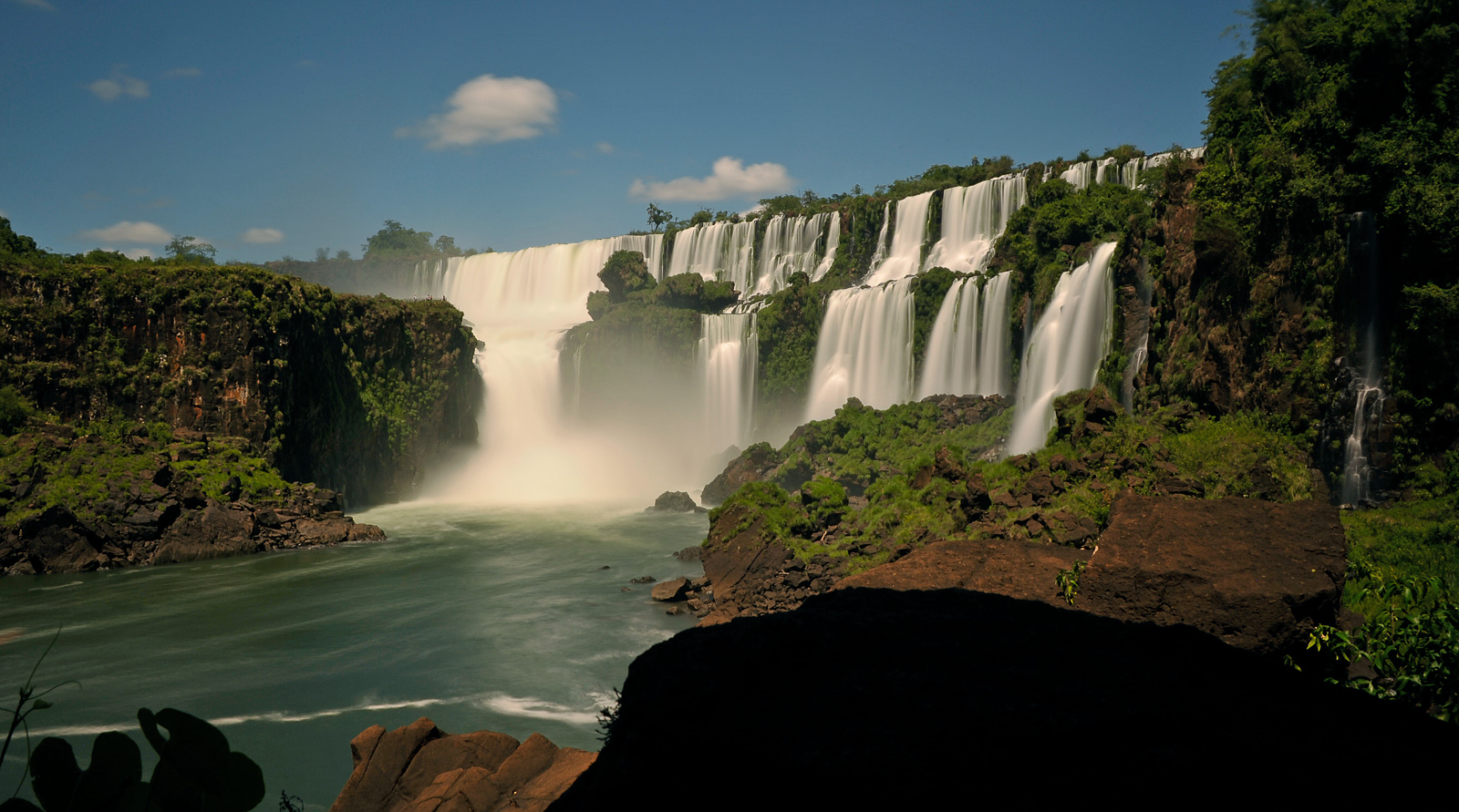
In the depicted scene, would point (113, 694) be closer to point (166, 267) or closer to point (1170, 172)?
point (166, 267)

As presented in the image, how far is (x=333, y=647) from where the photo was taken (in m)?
15.4

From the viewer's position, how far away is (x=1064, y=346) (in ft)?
82.8

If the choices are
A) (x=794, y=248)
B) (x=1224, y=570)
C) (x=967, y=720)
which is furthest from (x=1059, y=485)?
(x=794, y=248)

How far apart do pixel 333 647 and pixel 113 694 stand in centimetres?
330

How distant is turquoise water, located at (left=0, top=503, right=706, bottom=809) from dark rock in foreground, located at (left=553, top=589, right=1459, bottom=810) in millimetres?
Answer: 6906

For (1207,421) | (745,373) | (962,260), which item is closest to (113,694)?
(1207,421)

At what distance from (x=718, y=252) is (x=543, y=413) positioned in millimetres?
15838

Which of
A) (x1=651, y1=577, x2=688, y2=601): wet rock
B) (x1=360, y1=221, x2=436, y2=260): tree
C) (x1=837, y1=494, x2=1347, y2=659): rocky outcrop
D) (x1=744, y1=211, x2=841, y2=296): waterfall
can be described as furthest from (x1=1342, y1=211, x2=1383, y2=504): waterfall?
(x1=360, y1=221, x2=436, y2=260): tree

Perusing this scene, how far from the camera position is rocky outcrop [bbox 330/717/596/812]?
7191 millimetres

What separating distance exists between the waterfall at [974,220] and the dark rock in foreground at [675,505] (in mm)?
17050

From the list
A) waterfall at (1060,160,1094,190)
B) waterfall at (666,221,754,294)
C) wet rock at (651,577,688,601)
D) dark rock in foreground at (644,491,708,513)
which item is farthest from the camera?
waterfall at (666,221,754,294)

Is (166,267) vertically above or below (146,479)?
above

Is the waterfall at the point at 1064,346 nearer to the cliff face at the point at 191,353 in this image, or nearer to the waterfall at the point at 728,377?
the waterfall at the point at 728,377

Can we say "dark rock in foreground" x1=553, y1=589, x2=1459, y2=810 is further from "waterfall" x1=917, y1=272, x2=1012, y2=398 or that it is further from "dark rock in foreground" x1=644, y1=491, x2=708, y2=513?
"waterfall" x1=917, y1=272, x2=1012, y2=398
